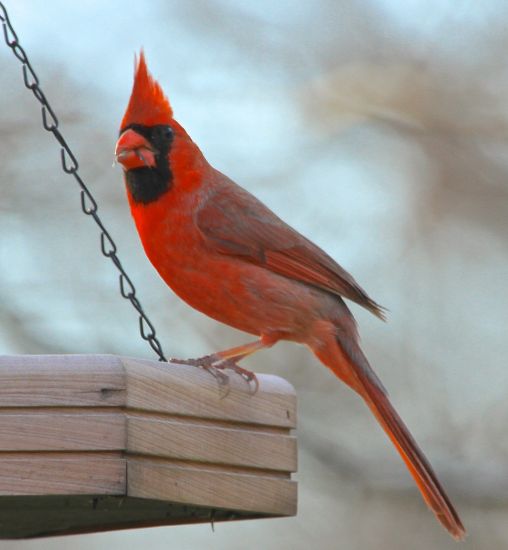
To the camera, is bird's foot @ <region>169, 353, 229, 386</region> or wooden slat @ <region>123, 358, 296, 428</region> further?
bird's foot @ <region>169, 353, 229, 386</region>

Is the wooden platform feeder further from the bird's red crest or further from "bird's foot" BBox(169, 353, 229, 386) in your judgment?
the bird's red crest

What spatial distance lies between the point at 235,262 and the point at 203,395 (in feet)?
2.61

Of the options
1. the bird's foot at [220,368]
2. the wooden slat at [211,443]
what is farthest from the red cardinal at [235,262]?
the wooden slat at [211,443]

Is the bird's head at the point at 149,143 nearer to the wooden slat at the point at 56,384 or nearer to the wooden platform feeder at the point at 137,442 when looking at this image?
the wooden platform feeder at the point at 137,442

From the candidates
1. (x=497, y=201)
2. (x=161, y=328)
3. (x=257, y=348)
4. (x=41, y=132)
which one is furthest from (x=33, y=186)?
(x=257, y=348)

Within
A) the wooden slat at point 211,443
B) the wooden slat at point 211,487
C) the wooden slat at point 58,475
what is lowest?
the wooden slat at point 58,475

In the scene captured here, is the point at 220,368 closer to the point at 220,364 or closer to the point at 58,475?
the point at 220,364

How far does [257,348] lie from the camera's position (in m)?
3.96

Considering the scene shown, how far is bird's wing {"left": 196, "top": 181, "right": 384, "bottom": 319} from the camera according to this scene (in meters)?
4.06

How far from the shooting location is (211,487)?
328cm

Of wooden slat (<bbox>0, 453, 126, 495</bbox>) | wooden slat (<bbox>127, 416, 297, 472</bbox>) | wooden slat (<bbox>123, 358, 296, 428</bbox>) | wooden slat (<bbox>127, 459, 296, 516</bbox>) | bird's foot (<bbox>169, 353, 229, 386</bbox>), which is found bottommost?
wooden slat (<bbox>0, 453, 126, 495</bbox>)

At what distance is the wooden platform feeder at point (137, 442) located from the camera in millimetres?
3008

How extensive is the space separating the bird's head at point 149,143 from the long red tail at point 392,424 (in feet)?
2.24

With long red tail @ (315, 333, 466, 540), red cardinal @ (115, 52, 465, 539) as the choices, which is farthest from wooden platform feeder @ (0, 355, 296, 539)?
long red tail @ (315, 333, 466, 540)
